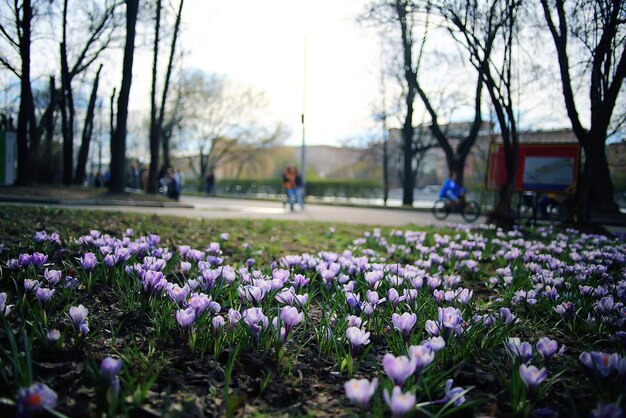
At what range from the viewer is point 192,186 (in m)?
51.8

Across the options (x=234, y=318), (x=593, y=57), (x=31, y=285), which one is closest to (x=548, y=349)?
(x=234, y=318)

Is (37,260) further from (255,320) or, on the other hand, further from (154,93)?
(154,93)

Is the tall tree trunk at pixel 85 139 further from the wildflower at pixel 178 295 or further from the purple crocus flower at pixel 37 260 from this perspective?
the wildflower at pixel 178 295

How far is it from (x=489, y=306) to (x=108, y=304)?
2348 mm

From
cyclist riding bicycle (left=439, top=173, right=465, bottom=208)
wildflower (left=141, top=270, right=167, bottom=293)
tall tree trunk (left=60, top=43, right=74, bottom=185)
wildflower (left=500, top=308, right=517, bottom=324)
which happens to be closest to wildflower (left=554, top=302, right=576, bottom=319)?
wildflower (left=500, top=308, right=517, bottom=324)

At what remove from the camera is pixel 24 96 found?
49.2 feet

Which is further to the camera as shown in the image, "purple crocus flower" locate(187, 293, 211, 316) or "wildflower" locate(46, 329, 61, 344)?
"purple crocus flower" locate(187, 293, 211, 316)

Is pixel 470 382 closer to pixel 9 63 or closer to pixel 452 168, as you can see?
pixel 9 63

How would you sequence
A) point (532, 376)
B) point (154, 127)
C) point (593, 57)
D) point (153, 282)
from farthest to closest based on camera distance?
point (154, 127)
point (593, 57)
point (153, 282)
point (532, 376)

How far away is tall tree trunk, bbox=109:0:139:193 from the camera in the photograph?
48.4ft

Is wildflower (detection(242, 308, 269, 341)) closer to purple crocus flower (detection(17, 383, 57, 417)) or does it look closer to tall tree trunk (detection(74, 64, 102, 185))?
purple crocus flower (detection(17, 383, 57, 417))

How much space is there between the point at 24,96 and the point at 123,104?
3.18 m

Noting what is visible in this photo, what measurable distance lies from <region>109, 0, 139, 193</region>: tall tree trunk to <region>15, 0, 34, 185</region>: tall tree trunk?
2817 millimetres

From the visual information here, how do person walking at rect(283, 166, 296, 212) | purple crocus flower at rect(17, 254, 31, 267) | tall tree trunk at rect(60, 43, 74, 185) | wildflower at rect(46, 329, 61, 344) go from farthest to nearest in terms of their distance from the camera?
tall tree trunk at rect(60, 43, 74, 185), person walking at rect(283, 166, 296, 212), purple crocus flower at rect(17, 254, 31, 267), wildflower at rect(46, 329, 61, 344)
